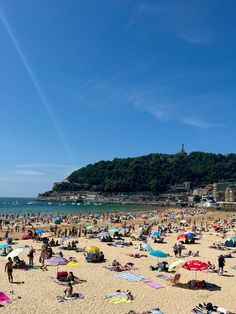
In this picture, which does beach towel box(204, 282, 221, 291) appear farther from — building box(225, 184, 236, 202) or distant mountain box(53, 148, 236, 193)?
distant mountain box(53, 148, 236, 193)

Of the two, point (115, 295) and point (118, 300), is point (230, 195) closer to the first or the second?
point (115, 295)

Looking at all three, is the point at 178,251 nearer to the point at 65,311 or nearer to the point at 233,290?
the point at 233,290

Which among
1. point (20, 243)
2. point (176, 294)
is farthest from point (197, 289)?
point (20, 243)

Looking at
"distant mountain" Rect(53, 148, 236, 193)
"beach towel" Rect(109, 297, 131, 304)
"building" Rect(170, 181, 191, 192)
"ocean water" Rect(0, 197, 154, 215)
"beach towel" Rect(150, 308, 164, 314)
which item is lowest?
"beach towel" Rect(109, 297, 131, 304)

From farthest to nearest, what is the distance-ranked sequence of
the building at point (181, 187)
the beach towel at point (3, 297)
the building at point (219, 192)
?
the building at point (181, 187)
the building at point (219, 192)
the beach towel at point (3, 297)

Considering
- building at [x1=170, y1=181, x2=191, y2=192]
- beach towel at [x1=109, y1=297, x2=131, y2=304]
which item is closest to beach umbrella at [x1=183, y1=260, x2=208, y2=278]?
beach towel at [x1=109, y1=297, x2=131, y2=304]

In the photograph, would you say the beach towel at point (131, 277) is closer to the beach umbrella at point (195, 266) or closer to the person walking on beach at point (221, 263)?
Answer: the beach umbrella at point (195, 266)

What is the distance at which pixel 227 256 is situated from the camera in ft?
80.1

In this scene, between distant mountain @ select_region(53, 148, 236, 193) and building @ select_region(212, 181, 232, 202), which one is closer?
building @ select_region(212, 181, 232, 202)

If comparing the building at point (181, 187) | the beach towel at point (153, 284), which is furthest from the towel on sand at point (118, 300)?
the building at point (181, 187)

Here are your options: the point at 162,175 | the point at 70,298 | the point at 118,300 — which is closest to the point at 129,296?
the point at 118,300

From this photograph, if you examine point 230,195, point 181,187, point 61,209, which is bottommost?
point 61,209

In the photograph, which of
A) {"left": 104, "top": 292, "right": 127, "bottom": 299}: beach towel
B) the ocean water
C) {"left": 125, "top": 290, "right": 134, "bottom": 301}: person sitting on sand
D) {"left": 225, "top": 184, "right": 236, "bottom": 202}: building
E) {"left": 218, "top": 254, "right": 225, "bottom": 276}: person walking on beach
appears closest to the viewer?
{"left": 125, "top": 290, "right": 134, "bottom": 301}: person sitting on sand

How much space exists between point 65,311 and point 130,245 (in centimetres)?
1653
